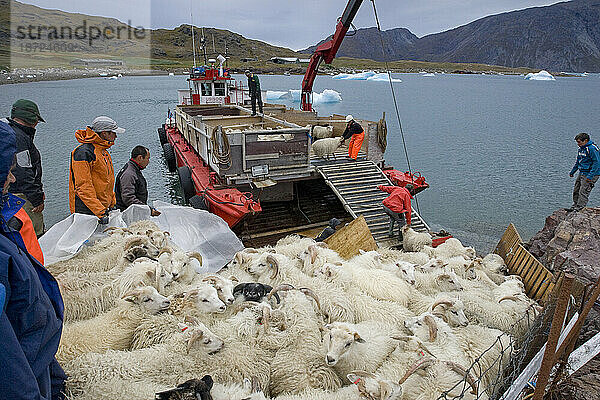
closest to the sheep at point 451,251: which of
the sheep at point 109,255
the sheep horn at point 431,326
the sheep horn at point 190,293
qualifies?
the sheep horn at point 431,326

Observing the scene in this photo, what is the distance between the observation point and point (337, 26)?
41.8 feet

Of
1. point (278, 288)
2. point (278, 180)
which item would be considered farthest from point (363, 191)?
point (278, 288)

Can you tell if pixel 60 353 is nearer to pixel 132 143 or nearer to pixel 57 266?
pixel 57 266

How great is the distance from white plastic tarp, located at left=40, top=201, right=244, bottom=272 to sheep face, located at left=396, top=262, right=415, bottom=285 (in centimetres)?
254

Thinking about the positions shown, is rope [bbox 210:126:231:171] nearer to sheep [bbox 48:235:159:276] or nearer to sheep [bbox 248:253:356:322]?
sheep [bbox 48:235:159:276]

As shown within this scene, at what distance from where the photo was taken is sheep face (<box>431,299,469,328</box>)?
4.24 meters

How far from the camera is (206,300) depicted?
4.08 m

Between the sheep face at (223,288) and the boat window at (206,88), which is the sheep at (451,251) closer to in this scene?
the sheep face at (223,288)

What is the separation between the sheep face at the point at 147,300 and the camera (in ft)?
12.8

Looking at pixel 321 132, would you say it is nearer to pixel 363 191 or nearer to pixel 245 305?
pixel 363 191

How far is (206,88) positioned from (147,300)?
14429mm

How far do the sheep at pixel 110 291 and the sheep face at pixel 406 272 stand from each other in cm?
307

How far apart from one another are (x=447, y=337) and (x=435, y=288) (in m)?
1.44

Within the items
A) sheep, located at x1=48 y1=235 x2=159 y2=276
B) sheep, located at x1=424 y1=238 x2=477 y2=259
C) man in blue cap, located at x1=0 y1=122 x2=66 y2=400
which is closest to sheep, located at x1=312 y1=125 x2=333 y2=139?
sheep, located at x1=424 y1=238 x2=477 y2=259
